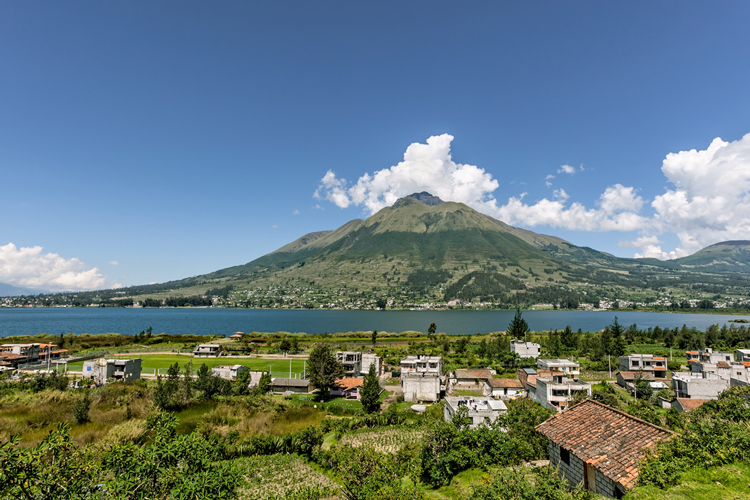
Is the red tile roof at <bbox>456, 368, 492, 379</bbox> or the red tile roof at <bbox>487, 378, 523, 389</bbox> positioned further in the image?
the red tile roof at <bbox>456, 368, 492, 379</bbox>

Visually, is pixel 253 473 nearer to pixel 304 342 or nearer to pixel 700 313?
pixel 304 342

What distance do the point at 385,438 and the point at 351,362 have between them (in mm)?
25419

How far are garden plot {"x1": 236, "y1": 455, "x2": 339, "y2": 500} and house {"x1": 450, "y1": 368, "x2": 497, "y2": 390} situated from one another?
2568 cm

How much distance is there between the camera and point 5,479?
7.16 metres

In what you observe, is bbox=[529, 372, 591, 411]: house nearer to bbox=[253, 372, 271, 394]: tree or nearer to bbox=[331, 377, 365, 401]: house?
bbox=[331, 377, 365, 401]: house

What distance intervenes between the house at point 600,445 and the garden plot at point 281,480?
35.8 ft

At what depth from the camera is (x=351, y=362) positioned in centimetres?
5034

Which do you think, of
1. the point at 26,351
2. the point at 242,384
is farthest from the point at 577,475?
the point at 26,351

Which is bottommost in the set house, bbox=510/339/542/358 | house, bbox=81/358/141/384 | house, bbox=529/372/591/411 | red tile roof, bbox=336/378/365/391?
house, bbox=510/339/542/358

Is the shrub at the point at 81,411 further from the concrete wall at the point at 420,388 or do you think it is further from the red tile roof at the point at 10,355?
the red tile roof at the point at 10,355

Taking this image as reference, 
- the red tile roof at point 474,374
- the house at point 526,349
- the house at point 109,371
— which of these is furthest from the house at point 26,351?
the house at point 526,349

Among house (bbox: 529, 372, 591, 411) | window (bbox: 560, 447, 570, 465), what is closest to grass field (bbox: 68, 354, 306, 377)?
house (bbox: 529, 372, 591, 411)

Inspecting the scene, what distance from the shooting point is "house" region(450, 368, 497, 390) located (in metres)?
43.2

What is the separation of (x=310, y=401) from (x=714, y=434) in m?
34.0
